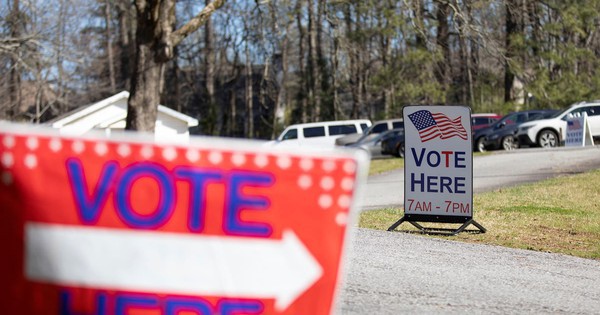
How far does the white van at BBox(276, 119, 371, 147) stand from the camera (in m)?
39.8

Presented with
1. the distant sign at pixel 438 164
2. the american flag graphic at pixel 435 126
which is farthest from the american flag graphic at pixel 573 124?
the american flag graphic at pixel 435 126

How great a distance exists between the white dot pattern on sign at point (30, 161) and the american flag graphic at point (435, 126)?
9.93 m

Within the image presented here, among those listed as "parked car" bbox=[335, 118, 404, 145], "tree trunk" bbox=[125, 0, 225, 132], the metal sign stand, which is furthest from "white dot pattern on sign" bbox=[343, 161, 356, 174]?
"parked car" bbox=[335, 118, 404, 145]

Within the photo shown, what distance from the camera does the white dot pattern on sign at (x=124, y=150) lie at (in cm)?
233

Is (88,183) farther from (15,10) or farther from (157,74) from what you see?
(15,10)

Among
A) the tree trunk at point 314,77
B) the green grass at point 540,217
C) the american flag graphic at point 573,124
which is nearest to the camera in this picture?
the green grass at point 540,217

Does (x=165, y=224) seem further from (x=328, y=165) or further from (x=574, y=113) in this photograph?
(x=574, y=113)

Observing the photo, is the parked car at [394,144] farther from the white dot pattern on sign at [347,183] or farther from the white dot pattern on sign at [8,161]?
the white dot pattern on sign at [8,161]

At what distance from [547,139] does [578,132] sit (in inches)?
69.0

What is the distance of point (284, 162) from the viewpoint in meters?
2.38

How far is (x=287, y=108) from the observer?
66812 mm

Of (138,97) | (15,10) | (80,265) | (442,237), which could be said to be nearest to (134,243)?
(80,265)

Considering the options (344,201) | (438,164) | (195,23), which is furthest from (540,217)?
(344,201)

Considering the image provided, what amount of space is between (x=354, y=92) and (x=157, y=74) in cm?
3050
